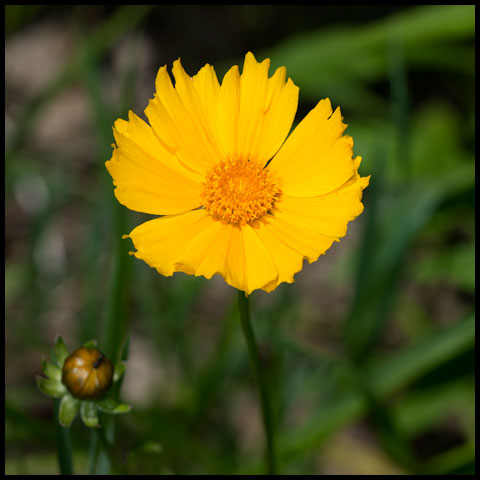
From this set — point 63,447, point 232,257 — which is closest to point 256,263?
point 232,257

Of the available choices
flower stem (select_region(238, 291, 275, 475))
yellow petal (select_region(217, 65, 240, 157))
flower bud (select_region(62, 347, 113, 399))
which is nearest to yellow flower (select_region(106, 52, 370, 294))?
yellow petal (select_region(217, 65, 240, 157))

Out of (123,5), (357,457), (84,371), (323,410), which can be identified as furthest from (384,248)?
(123,5)

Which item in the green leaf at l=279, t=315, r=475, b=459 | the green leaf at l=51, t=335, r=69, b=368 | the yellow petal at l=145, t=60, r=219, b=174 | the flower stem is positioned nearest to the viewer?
the flower stem

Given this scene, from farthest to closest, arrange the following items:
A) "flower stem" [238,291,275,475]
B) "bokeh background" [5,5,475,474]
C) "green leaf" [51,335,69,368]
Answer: "bokeh background" [5,5,475,474]
"green leaf" [51,335,69,368]
"flower stem" [238,291,275,475]

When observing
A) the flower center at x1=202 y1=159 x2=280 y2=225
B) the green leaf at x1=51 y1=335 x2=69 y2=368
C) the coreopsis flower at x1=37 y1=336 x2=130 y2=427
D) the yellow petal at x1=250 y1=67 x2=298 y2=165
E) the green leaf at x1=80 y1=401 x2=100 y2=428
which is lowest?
the green leaf at x1=80 y1=401 x2=100 y2=428

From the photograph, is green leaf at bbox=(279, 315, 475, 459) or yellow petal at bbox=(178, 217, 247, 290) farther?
green leaf at bbox=(279, 315, 475, 459)

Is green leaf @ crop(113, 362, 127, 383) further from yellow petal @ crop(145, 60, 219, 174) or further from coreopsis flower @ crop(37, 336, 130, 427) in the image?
yellow petal @ crop(145, 60, 219, 174)

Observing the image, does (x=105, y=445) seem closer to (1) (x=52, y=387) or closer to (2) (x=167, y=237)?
(1) (x=52, y=387)

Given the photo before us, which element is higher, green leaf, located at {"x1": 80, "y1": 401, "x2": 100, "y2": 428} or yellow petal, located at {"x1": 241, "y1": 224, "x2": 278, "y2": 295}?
yellow petal, located at {"x1": 241, "y1": 224, "x2": 278, "y2": 295}
